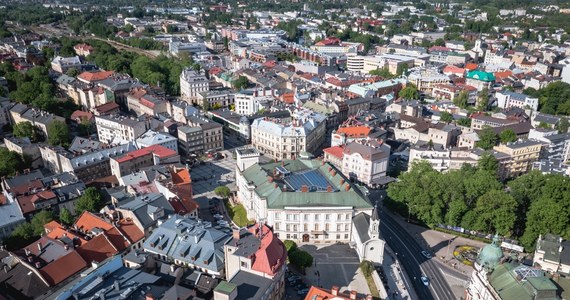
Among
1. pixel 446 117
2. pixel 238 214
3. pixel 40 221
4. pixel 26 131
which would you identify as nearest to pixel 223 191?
pixel 238 214

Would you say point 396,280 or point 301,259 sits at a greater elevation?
point 301,259

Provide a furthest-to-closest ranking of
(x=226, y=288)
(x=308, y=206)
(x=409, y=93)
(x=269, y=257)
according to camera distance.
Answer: (x=409, y=93), (x=308, y=206), (x=269, y=257), (x=226, y=288)

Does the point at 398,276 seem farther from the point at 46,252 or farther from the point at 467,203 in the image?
the point at 46,252

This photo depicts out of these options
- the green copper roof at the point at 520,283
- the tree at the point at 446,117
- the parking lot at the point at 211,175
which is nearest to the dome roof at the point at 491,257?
the green copper roof at the point at 520,283

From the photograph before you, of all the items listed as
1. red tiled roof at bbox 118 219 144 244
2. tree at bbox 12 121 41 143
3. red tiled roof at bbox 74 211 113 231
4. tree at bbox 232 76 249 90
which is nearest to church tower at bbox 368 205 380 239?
red tiled roof at bbox 118 219 144 244

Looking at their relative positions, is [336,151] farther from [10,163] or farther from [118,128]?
[10,163]

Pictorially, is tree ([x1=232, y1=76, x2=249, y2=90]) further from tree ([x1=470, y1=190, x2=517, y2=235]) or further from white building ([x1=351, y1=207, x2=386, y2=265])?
tree ([x1=470, y1=190, x2=517, y2=235])

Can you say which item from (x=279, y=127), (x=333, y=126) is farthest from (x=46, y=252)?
(x=333, y=126)
